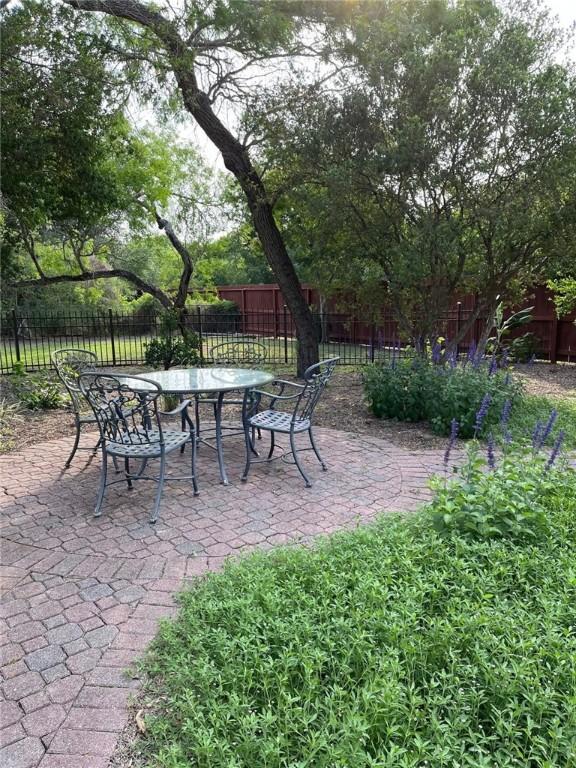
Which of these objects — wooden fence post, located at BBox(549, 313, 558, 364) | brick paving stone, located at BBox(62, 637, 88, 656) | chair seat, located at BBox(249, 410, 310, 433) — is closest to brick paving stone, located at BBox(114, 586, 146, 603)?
brick paving stone, located at BBox(62, 637, 88, 656)

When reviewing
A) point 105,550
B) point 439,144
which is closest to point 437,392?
point 439,144

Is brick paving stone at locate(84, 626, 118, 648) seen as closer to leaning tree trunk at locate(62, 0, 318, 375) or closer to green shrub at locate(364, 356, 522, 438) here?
green shrub at locate(364, 356, 522, 438)

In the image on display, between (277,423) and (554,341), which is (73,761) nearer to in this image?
(277,423)

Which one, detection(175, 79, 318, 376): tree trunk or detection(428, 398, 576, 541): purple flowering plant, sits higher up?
detection(175, 79, 318, 376): tree trunk

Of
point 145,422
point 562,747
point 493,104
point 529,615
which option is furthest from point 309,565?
point 493,104

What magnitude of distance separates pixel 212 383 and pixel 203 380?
218mm

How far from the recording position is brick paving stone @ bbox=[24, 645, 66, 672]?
1843 mm

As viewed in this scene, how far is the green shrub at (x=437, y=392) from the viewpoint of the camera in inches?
195

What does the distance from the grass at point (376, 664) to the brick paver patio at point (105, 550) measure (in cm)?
20

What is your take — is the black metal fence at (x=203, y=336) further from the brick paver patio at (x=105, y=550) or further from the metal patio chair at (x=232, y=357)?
the brick paver patio at (x=105, y=550)

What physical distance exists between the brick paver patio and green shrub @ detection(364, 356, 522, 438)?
2.66ft

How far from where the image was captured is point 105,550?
2.70m

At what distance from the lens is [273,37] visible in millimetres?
5660

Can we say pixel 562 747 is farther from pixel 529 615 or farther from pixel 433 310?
pixel 433 310
